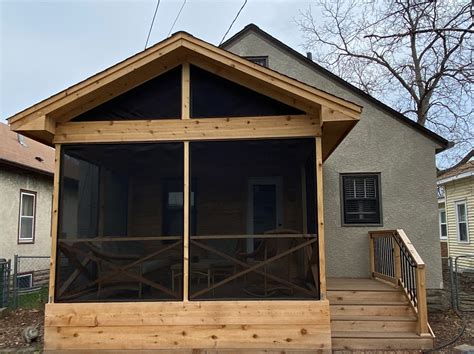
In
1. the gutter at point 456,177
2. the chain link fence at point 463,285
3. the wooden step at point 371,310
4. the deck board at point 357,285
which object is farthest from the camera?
the gutter at point 456,177

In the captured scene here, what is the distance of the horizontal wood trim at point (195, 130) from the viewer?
5508 millimetres

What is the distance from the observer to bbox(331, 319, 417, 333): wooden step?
5.64 m

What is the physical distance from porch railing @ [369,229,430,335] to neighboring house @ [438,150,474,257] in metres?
6.18

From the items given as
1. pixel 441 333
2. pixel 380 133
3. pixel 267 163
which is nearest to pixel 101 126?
pixel 267 163

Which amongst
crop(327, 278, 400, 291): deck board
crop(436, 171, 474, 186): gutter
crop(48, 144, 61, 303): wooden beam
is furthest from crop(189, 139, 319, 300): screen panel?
crop(436, 171, 474, 186): gutter

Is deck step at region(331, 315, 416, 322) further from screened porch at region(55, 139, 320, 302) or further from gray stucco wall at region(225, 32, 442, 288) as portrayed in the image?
gray stucco wall at region(225, 32, 442, 288)

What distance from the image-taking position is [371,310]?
594 cm

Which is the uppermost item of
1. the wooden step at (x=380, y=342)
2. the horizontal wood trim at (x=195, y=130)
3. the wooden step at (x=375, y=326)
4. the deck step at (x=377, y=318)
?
the horizontal wood trim at (x=195, y=130)

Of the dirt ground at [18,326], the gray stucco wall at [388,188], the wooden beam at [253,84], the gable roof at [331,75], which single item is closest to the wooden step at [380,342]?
the gray stucco wall at [388,188]

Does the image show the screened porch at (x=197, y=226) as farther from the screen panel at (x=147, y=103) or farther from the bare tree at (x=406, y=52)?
the bare tree at (x=406, y=52)

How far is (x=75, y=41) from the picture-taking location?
51.8 feet

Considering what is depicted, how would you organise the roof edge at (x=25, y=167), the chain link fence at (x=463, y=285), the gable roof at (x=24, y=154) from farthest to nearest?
1. the gable roof at (x=24, y=154)
2. the roof edge at (x=25, y=167)
3. the chain link fence at (x=463, y=285)

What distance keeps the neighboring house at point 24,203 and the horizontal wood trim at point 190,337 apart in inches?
232

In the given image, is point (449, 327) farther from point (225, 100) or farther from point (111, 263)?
point (111, 263)
